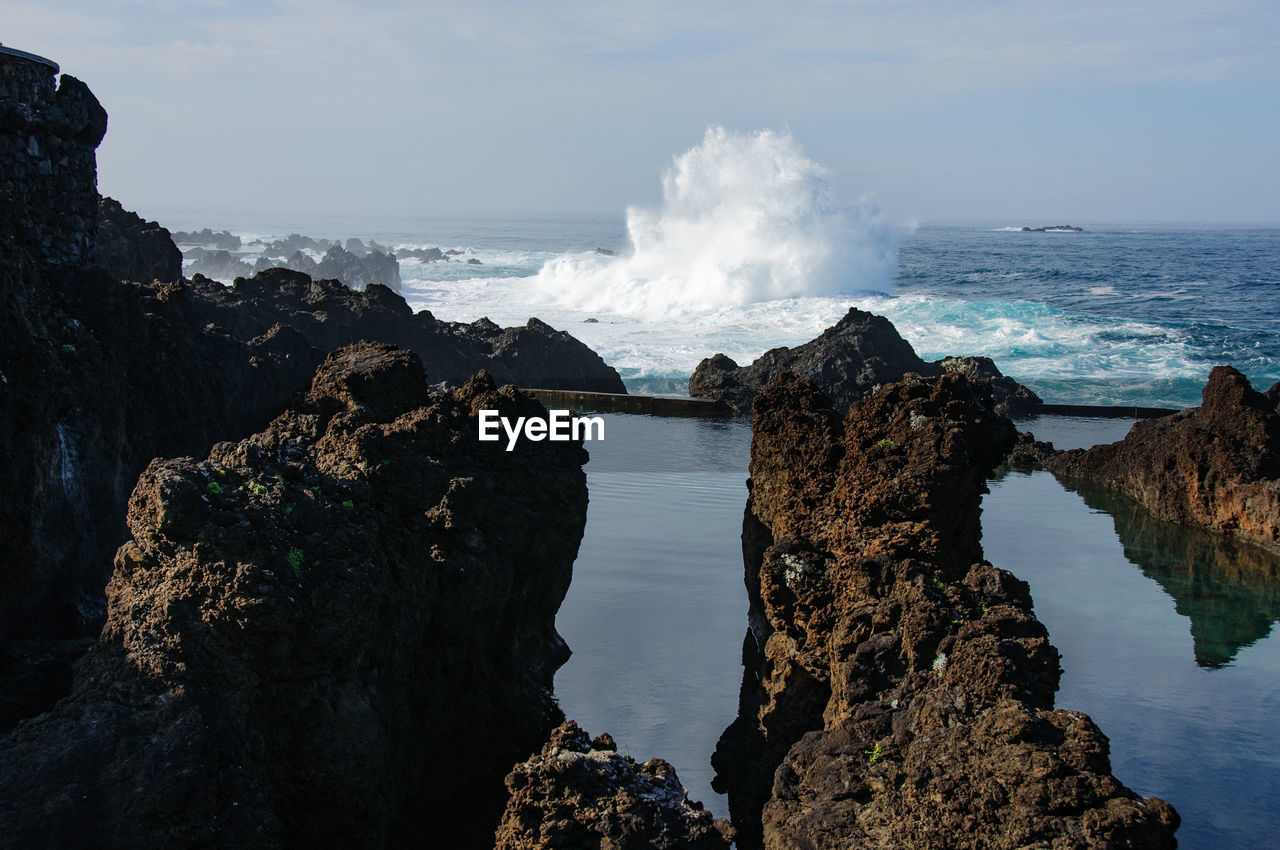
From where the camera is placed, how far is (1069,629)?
855 centimetres

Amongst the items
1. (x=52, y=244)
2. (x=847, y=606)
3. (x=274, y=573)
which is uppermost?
(x=52, y=244)

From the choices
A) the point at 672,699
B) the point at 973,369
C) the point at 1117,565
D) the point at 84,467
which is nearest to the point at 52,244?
the point at 84,467

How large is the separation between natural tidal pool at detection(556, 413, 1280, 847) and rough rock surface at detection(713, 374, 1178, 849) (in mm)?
606

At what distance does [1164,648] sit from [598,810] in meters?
5.97

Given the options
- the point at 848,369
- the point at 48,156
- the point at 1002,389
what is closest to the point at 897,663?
the point at 48,156

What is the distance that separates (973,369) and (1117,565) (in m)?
8.87

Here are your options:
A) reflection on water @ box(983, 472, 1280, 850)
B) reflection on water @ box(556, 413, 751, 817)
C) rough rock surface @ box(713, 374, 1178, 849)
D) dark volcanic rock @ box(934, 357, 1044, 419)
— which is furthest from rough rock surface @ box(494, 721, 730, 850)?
dark volcanic rock @ box(934, 357, 1044, 419)

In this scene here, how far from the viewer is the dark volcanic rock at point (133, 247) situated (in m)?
15.1

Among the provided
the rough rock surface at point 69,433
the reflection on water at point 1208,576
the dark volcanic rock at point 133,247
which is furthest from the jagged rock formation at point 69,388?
the reflection on water at point 1208,576

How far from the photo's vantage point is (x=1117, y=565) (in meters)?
10.4

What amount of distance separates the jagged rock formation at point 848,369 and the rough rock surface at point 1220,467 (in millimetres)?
4950

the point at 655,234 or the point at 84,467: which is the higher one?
the point at 655,234

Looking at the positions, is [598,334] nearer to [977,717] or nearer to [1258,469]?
[1258,469]

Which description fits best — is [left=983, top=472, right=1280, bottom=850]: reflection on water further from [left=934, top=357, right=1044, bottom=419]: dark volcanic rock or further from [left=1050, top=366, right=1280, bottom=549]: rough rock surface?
[left=934, top=357, right=1044, bottom=419]: dark volcanic rock
